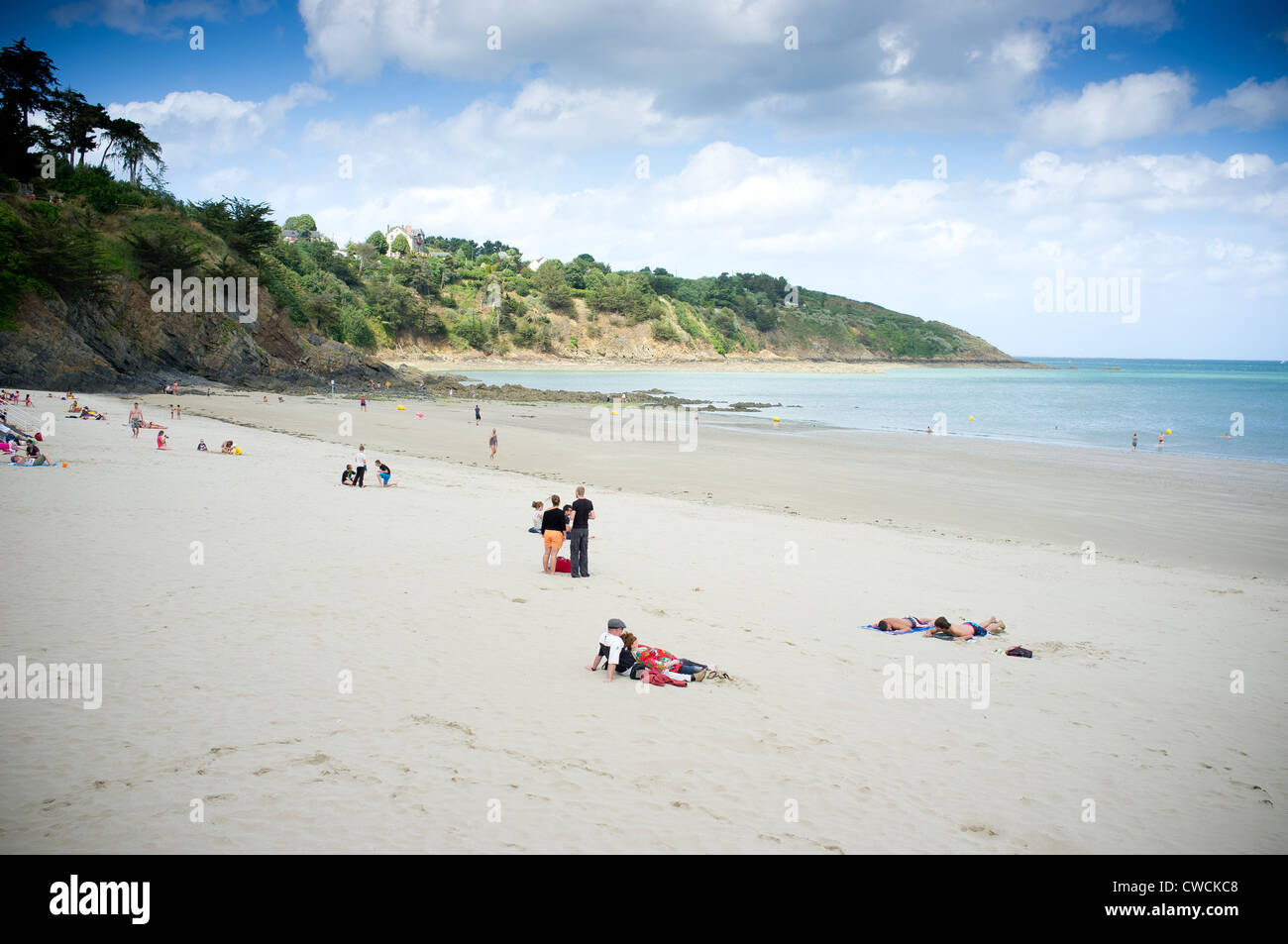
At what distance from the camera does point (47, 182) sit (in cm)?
4978

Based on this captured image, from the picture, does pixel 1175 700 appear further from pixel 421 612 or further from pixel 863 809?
pixel 421 612

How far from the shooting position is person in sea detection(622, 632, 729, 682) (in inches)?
320

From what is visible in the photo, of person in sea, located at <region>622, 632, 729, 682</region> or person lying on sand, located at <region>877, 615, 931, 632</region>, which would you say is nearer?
person in sea, located at <region>622, 632, 729, 682</region>

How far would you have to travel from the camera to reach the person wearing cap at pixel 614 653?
8.05m

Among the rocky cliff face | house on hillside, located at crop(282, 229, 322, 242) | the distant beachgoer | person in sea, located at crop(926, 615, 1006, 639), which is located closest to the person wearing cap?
the distant beachgoer

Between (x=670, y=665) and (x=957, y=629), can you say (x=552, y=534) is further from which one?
(x=957, y=629)

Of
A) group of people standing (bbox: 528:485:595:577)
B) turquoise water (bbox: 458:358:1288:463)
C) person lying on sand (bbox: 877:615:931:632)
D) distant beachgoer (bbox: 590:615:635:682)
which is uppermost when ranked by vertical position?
turquoise water (bbox: 458:358:1288:463)

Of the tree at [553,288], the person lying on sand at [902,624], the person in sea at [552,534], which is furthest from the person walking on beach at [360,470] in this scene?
the tree at [553,288]

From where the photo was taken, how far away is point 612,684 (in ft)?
26.1

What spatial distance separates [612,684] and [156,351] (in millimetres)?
50898

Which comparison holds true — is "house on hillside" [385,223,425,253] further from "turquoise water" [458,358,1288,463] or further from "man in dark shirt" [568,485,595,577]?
"man in dark shirt" [568,485,595,577]

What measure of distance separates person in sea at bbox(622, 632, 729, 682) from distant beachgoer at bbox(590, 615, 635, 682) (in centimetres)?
9
